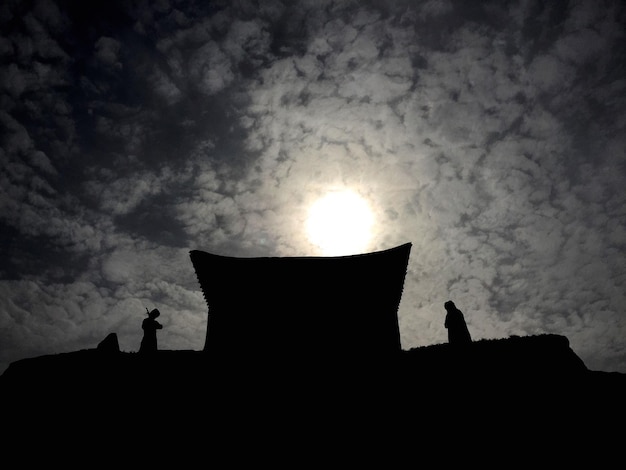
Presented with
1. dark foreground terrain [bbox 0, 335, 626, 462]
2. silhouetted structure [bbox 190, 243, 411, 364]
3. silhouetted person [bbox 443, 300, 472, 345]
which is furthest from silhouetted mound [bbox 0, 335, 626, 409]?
silhouetted structure [bbox 190, 243, 411, 364]

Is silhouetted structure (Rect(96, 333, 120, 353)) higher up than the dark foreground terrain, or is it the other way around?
silhouetted structure (Rect(96, 333, 120, 353))

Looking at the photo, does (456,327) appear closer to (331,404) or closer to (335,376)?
(335,376)

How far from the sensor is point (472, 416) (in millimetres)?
7426

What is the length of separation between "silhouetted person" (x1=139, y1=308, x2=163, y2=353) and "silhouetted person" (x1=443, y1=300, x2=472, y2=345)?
31.2 ft

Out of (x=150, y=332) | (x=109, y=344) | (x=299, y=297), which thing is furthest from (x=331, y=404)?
(x=109, y=344)

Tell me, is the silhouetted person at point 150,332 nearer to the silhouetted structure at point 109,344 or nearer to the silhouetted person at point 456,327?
the silhouetted structure at point 109,344

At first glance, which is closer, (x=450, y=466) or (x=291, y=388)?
(x=450, y=466)

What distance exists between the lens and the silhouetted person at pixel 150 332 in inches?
389

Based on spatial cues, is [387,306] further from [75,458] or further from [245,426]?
[75,458]

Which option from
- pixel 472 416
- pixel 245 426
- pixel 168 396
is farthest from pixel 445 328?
pixel 168 396

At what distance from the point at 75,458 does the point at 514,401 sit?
1106 centimetres

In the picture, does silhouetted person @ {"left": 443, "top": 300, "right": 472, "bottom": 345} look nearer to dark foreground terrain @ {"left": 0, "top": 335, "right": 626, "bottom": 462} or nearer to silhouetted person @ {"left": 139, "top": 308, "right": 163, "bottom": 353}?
dark foreground terrain @ {"left": 0, "top": 335, "right": 626, "bottom": 462}

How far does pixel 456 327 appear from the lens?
9.20 meters

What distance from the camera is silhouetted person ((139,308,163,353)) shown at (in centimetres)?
989
